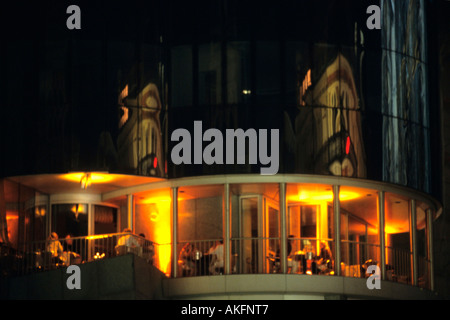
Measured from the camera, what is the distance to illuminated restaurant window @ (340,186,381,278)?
48.6 m

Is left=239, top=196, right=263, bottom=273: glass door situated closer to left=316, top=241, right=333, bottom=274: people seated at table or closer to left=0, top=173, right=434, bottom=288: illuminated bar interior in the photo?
left=0, top=173, right=434, bottom=288: illuminated bar interior

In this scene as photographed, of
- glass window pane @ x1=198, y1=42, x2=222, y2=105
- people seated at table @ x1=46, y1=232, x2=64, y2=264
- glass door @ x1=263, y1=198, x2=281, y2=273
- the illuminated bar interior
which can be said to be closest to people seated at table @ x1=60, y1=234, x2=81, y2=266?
people seated at table @ x1=46, y1=232, x2=64, y2=264

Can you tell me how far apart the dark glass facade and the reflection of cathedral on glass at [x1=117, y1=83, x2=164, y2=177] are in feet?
0.11

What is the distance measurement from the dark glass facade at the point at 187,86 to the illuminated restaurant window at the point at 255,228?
6.40 ft

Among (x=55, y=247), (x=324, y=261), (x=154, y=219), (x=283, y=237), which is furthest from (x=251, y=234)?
(x=55, y=247)

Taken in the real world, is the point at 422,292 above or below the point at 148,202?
below

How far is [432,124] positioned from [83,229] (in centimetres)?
1252

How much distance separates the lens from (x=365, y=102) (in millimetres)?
48500

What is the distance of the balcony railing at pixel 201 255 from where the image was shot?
154 feet

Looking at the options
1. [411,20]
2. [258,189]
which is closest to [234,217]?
[258,189]

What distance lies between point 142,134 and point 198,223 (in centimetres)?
401
